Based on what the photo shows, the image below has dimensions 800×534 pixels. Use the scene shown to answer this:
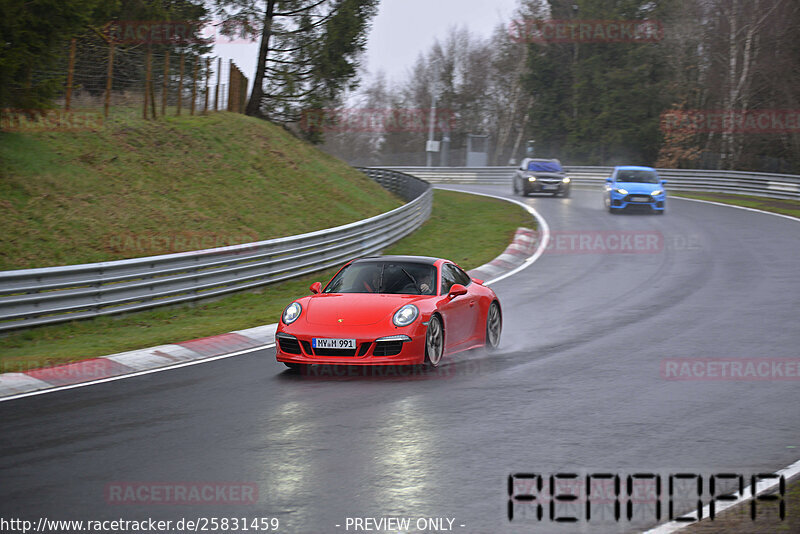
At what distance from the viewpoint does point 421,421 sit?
7.46 meters

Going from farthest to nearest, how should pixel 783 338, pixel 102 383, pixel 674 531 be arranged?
pixel 783 338 → pixel 102 383 → pixel 674 531

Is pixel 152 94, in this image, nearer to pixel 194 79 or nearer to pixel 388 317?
pixel 194 79

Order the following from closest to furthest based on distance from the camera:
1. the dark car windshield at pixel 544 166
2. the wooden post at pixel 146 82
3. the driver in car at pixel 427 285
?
1. the driver in car at pixel 427 285
2. the wooden post at pixel 146 82
3. the dark car windshield at pixel 544 166

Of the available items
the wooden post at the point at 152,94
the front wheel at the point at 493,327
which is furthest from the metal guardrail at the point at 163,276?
the wooden post at the point at 152,94

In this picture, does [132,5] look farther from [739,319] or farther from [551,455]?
[551,455]

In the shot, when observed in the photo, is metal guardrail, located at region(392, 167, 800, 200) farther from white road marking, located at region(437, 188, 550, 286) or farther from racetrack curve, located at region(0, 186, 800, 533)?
racetrack curve, located at region(0, 186, 800, 533)

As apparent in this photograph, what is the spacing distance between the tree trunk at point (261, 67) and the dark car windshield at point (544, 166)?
40.6ft

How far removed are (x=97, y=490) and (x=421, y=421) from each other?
9.24ft

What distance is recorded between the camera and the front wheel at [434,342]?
9.65 m

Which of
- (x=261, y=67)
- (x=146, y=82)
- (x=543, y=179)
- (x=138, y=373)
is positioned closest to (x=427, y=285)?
(x=138, y=373)

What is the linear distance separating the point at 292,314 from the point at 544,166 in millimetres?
30952

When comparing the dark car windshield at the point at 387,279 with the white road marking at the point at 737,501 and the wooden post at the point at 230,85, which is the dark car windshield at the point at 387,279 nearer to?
the white road marking at the point at 737,501

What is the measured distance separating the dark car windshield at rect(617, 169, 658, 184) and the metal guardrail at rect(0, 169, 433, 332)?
13072mm

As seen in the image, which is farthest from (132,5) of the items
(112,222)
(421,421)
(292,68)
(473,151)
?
(473,151)
